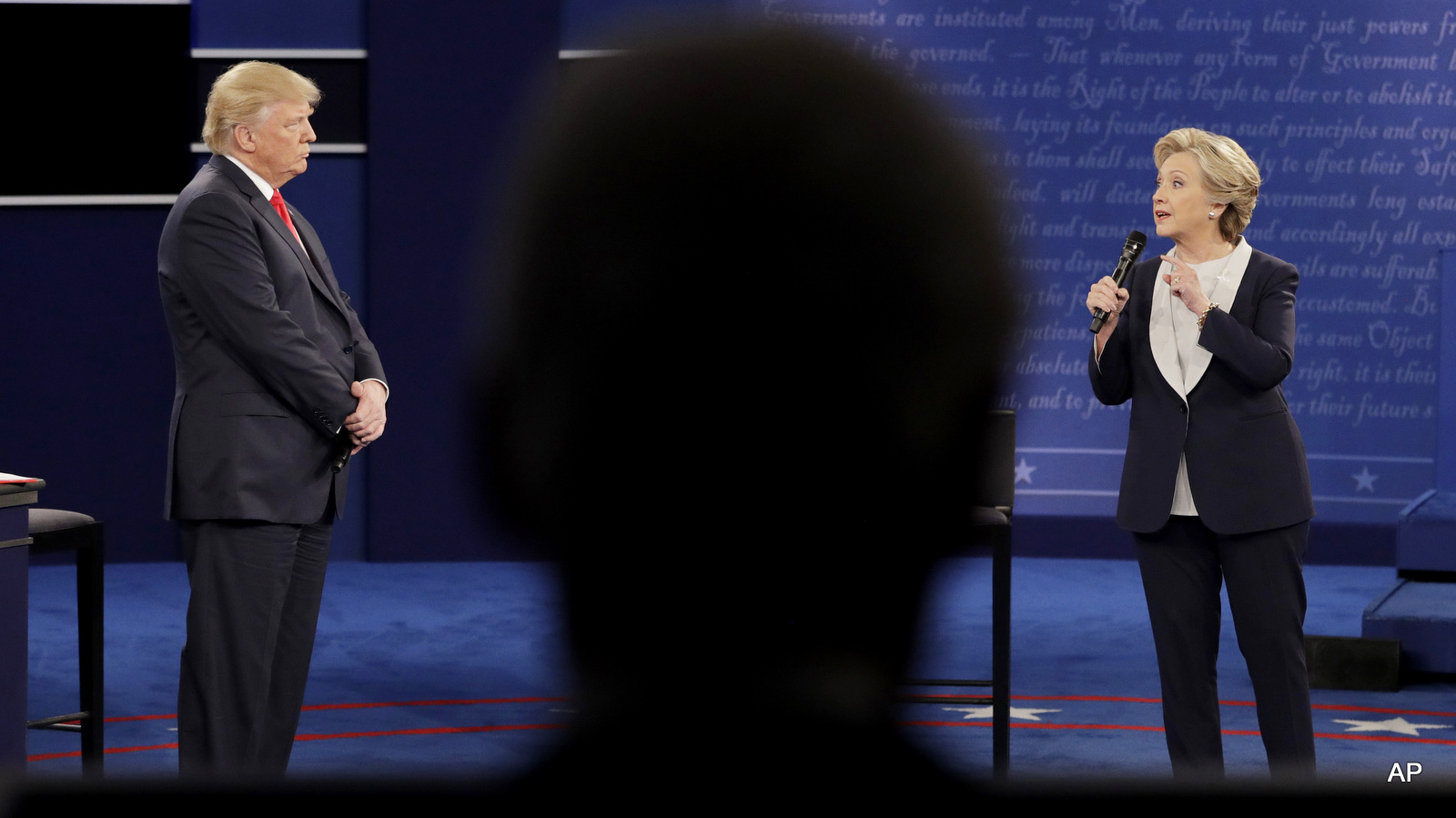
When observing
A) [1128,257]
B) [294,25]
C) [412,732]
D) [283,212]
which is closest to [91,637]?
[412,732]

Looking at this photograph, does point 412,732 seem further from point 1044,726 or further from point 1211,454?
point 1211,454

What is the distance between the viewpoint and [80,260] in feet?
20.5

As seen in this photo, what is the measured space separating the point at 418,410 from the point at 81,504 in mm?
1424

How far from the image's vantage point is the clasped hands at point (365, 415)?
2725 mm

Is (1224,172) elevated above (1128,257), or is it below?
above

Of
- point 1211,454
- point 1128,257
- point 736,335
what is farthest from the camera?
point 1128,257

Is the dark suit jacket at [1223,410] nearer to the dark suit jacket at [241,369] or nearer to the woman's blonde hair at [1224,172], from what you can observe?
the woman's blonde hair at [1224,172]

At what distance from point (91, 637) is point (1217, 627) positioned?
228 cm

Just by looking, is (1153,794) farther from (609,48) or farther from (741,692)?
(609,48)

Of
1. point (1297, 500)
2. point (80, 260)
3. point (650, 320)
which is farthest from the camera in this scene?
point (80, 260)

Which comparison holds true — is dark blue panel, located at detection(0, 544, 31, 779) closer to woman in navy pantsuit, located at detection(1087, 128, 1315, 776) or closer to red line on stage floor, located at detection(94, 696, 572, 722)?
red line on stage floor, located at detection(94, 696, 572, 722)

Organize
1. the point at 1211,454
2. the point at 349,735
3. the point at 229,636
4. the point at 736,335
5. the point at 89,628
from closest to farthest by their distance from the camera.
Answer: the point at 736,335 → the point at 229,636 → the point at 1211,454 → the point at 89,628 → the point at 349,735

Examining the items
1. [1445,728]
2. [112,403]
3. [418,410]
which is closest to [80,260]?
[112,403]

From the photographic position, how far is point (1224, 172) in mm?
2758
